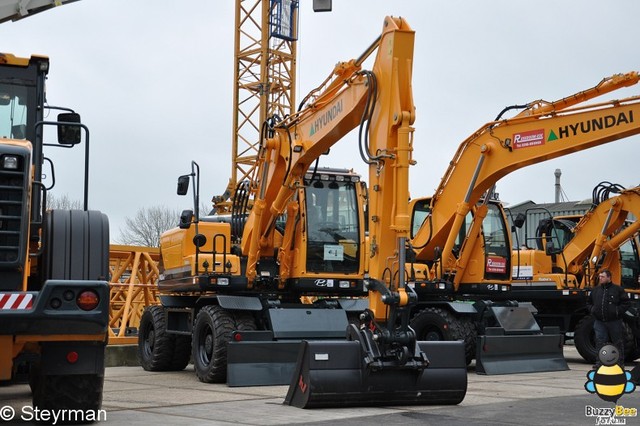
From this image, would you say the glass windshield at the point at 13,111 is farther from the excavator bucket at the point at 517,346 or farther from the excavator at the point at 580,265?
the excavator at the point at 580,265

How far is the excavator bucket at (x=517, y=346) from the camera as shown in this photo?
15.7 meters

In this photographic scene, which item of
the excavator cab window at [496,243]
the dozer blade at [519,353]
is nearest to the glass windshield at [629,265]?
the excavator cab window at [496,243]

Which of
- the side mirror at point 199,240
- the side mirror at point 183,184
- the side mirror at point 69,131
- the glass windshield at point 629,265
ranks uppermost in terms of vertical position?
the side mirror at point 69,131

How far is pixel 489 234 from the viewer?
1834 cm

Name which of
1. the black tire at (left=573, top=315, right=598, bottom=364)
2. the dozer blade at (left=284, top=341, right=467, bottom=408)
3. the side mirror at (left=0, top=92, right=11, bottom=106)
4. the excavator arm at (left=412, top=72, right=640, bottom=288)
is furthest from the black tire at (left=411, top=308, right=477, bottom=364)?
the side mirror at (left=0, top=92, right=11, bottom=106)

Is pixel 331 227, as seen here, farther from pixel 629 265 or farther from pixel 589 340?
pixel 629 265

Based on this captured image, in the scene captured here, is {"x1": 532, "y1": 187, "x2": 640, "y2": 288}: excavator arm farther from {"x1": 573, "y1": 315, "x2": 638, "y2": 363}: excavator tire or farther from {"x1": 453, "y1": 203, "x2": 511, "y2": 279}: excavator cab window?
{"x1": 453, "y1": 203, "x2": 511, "y2": 279}: excavator cab window

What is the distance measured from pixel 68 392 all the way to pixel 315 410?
2845 millimetres

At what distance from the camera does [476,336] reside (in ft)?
53.6

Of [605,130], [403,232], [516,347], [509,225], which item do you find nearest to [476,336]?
[516,347]

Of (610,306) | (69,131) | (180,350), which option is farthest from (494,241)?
(69,131)

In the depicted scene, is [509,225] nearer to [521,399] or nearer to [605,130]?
[605,130]

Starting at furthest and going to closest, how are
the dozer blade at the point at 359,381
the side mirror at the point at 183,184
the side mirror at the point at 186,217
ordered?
the side mirror at the point at 186,217
the side mirror at the point at 183,184
the dozer blade at the point at 359,381

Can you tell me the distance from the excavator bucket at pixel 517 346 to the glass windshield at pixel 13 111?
9.13m
